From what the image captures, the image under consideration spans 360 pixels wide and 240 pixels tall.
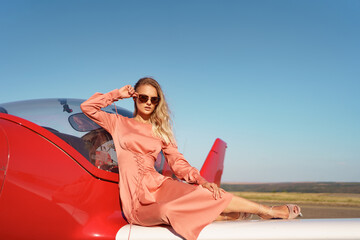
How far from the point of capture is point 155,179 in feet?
8.80

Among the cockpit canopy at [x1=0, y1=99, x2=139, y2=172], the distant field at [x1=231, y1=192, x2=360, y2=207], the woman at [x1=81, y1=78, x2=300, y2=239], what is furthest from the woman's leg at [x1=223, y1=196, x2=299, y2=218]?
the distant field at [x1=231, y1=192, x2=360, y2=207]

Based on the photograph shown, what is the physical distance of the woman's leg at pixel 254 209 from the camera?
2463 millimetres

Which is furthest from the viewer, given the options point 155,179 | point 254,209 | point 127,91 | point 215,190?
point 127,91

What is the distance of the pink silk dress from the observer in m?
2.23

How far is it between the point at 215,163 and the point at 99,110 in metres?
2.94

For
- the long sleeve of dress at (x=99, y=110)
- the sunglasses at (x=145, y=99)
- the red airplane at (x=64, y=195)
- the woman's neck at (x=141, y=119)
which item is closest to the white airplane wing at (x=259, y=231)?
the red airplane at (x=64, y=195)

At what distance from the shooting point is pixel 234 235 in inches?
82.4

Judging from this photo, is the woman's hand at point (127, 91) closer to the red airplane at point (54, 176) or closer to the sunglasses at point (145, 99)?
the sunglasses at point (145, 99)

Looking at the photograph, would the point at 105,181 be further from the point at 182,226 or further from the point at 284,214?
the point at 284,214

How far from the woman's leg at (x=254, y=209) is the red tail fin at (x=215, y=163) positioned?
2348 millimetres

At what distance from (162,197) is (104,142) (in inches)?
30.6

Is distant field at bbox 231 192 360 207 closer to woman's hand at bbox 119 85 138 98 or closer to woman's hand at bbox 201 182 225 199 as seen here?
woman's hand at bbox 119 85 138 98

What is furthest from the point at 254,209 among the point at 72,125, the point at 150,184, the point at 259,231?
the point at 72,125

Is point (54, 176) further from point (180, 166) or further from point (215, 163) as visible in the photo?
point (215, 163)
